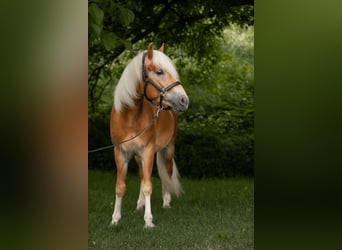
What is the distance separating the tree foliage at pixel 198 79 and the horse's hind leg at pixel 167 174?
2.05 metres

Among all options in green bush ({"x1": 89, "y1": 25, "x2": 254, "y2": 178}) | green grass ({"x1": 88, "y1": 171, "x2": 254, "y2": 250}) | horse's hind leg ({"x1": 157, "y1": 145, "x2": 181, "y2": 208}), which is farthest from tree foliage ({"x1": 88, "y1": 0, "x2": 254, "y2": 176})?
horse's hind leg ({"x1": 157, "y1": 145, "x2": 181, "y2": 208})

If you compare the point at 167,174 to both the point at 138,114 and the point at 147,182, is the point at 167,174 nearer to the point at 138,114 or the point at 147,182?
the point at 147,182

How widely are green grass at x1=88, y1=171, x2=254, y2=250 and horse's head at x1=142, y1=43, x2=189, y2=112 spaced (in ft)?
3.99

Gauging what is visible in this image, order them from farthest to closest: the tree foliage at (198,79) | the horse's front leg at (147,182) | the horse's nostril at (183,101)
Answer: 1. the tree foliage at (198,79)
2. the horse's front leg at (147,182)
3. the horse's nostril at (183,101)

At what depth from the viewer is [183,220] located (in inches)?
221

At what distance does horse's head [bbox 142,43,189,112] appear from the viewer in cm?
490

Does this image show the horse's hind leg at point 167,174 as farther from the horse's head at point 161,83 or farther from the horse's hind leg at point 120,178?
the horse's head at point 161,83

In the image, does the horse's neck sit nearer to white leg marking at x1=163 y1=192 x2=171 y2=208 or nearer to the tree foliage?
white leg marking at x1=163 y1=192 x2=171 y2=208

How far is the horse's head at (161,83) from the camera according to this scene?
4.90 metres

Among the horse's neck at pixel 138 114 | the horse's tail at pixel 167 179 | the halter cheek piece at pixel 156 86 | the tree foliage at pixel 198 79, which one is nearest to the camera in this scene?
the halter cheek piece at pixel 156 86

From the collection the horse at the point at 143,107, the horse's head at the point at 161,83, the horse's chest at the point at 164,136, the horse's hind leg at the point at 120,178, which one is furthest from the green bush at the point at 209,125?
the horse's head at the point at 161,83
